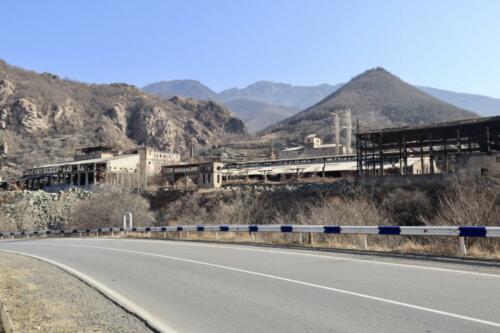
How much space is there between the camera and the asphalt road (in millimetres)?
6402

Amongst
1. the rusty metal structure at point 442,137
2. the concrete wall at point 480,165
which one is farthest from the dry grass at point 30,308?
the rusty metal structure at point 442,137

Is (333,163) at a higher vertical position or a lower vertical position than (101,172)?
higher

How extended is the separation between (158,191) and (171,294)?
245ft

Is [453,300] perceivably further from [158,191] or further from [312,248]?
[158,191]

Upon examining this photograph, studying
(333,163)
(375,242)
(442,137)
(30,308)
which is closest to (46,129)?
(333,163)

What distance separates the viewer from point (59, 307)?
8352 millimetres

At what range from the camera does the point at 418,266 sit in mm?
11383

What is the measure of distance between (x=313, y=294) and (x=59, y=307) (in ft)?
14.3

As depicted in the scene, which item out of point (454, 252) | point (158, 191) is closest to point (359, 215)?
point (454, 252)

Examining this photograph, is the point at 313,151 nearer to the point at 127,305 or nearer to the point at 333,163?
the point at 333,163

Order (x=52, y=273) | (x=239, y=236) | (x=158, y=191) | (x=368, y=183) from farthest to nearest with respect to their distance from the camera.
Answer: (x=158, y=191) < (x=368, y=183) < (x=239, y=236) < (x=52, y=273)

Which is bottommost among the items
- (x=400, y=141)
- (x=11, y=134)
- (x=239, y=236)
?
(x=239, y=236)

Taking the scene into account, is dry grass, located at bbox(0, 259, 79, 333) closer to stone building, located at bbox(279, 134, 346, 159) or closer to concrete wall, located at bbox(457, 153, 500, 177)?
concrete wall, located at bbox(457, 153, 500, 177)

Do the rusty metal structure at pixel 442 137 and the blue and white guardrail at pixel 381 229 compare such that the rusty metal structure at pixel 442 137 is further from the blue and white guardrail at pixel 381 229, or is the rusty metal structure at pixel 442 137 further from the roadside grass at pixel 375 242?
the blue and white guardrail at pixel 381 229
